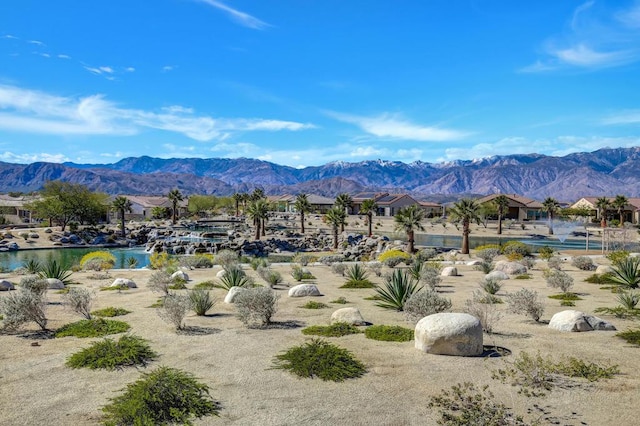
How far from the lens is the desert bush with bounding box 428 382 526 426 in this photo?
6711 mm

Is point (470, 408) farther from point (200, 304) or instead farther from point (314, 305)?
point (314, 305)

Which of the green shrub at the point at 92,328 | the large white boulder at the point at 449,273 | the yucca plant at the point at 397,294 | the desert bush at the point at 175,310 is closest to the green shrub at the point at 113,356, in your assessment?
the green shrub at the point at 92,328

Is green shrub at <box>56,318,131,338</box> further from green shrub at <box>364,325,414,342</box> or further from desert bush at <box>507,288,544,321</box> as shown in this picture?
desert bush at <box>507,288,544,321</box>

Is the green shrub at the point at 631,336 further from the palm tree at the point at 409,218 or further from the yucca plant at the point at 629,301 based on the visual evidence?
the palm tree at the point at 409,218

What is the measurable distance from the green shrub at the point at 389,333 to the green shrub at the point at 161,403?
4.73 m

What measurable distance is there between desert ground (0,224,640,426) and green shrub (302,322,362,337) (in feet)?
1.13

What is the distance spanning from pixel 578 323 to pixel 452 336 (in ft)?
14.0

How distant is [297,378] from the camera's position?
866cm

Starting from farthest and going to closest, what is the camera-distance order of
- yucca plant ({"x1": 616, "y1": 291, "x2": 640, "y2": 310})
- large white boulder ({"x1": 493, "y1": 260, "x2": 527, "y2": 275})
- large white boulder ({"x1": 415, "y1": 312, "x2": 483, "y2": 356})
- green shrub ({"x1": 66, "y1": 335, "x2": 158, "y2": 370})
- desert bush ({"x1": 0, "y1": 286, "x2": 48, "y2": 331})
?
large white boulder ({"x1": 493, "y1": 260, "x2": 527, "y2": 275}), yucca plant ({"x1": 616, "y1": 291, "x2": 640, "y2": 310}), desert bush ({"x1": 0, "y1": 286, "x2": 48, "y2": 331}), large white boulder ({"x1": 415, "y1": 312, "x2": 483, "y2": 356}), green shrub ({"x1": 66, "y1": 335, "x2": 158, "y2": 370})

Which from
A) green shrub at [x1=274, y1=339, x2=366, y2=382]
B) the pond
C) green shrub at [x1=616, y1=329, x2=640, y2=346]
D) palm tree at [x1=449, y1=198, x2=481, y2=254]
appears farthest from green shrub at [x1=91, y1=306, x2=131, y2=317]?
palm tree at [x1=449, y1=198, x2=481, y2=254]

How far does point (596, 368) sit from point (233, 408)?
6345mm

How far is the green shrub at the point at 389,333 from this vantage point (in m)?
11.3

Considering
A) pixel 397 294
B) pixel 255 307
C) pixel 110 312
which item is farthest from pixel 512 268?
pixel 110 312

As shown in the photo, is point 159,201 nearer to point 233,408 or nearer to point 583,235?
point 583,235
